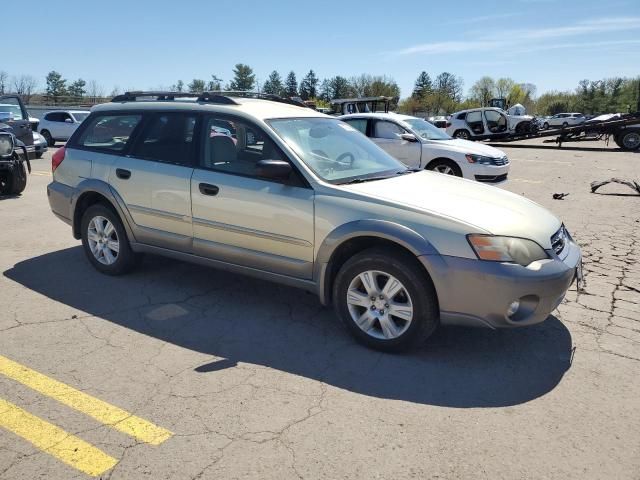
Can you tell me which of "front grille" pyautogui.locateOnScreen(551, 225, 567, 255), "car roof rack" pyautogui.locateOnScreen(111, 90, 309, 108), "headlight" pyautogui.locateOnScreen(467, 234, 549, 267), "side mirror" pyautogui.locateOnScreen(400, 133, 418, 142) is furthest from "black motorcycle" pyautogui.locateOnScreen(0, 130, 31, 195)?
"front grille" pyautogui.locateOnScreen(551, 225, 567, 255)

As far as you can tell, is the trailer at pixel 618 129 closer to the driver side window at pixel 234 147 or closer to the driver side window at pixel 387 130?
the driver side window at pixel 387 130

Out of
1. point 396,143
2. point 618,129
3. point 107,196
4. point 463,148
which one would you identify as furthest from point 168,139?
point 618,129

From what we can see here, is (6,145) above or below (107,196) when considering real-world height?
above

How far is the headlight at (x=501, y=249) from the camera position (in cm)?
323

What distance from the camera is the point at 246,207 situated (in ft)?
13.2

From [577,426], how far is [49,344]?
3.40 m

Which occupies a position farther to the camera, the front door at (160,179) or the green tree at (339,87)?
the green tree at (339,87)

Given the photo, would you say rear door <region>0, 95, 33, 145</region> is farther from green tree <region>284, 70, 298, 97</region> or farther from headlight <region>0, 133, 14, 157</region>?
green tree <region>284, 70, 298, 97</region>

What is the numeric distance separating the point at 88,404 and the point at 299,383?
121 centimetres

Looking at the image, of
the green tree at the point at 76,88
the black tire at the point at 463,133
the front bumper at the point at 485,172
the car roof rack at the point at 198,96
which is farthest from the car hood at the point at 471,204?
the green tree at the point at 76,88

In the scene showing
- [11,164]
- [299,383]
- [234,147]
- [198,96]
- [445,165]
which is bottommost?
[299,383]

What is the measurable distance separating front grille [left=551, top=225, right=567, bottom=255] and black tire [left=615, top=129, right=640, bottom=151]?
2050 centimetres

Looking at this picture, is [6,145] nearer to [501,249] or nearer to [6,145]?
[6,145]

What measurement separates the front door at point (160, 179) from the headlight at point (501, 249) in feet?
7.80
